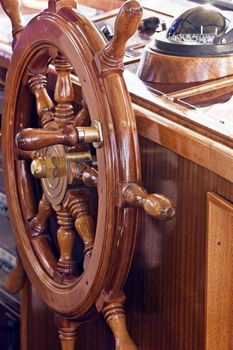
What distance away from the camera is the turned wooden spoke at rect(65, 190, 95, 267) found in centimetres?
143

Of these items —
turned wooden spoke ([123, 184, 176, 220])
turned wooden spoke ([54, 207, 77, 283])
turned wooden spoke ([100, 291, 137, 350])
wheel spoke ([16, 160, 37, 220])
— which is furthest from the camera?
wheel spoke ([16, 160, 37, 220])

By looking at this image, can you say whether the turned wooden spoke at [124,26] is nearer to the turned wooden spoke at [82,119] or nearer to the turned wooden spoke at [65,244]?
the turned wooden spoke at [82,119]

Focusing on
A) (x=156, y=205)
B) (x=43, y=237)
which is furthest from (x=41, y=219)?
(x=156, y=205)

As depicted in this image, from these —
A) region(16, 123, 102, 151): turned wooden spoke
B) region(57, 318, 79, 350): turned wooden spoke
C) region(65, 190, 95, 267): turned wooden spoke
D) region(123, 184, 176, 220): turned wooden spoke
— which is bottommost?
region(57, 318, 79, 350): turned wooden spoke

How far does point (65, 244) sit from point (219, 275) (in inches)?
13.5

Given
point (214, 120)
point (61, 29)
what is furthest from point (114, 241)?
point (61, 29)

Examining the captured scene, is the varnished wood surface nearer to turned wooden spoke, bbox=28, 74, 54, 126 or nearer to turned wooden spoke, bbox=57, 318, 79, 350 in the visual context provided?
turned wooden spoke, bbox=57, 318, 79, 350

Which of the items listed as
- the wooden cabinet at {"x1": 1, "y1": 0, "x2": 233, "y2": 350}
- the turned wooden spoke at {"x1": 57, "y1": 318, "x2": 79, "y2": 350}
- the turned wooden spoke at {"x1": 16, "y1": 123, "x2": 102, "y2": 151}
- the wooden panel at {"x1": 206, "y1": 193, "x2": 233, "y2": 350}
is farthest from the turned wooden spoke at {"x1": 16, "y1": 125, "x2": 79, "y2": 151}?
the turned wooden spoke at {"x1": 57, "y1": 318, "x2": 79, "y2": 350}

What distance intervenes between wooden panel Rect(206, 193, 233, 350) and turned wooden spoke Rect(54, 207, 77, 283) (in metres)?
0.31

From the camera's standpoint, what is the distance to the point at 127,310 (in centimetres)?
Answer: 153

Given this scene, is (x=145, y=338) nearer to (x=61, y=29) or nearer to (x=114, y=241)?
(x=114, y=241)

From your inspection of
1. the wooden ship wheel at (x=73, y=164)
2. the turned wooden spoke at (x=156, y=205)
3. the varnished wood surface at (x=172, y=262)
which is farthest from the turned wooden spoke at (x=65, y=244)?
the turned wooden spoke at (x=156, y=205)

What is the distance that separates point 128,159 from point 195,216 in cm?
13

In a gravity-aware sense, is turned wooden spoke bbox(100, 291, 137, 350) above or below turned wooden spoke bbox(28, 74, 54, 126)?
below
